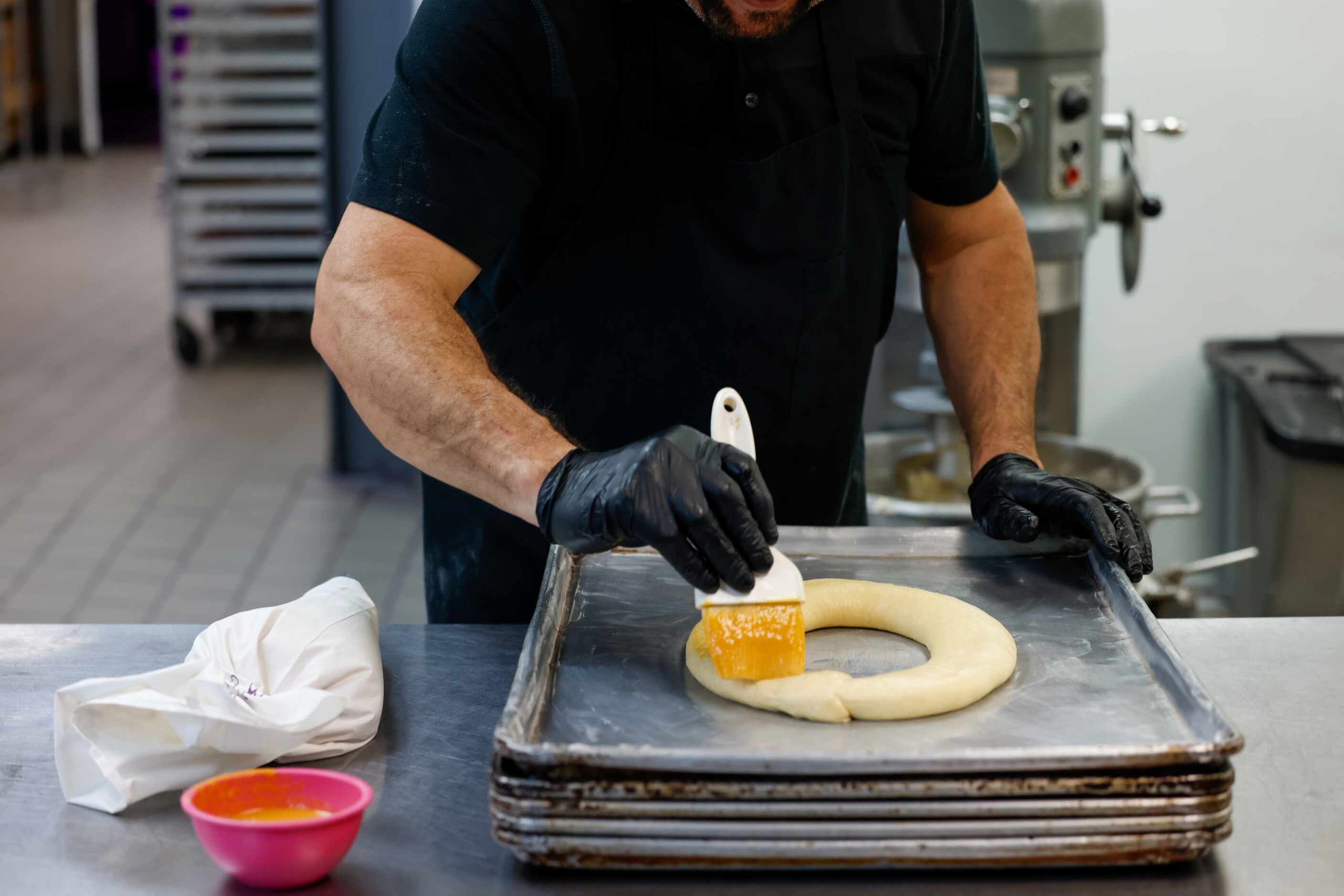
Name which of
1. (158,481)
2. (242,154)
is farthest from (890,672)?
(242,154)

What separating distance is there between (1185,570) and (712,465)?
178cm

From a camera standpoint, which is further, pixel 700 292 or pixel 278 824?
pixel 700 292

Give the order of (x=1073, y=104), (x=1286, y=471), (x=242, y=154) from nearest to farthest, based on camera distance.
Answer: (x=1073, y=104) → (x=1286, y=471) → (x=242, y=154)

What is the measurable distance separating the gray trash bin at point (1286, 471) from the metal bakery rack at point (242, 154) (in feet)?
12.1

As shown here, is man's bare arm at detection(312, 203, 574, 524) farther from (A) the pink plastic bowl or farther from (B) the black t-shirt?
(A) the pink plastic bowl

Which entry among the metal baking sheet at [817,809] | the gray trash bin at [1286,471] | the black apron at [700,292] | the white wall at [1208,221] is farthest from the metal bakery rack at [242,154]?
the metal baking sheet at [817,809]

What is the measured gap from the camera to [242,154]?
5.93 meters

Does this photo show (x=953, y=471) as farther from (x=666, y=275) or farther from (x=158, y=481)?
(x=158, y=481)

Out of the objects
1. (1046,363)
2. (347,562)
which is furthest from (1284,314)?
(347,562)

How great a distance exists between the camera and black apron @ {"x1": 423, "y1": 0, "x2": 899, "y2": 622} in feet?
5.01

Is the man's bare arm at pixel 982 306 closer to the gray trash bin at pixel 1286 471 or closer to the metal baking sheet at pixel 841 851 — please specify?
the metal baking sheet at pixel 841 851

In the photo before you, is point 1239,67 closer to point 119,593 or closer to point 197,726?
point 197,726

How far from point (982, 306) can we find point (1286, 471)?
1.31 meters

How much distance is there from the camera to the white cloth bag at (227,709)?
1123 mm
